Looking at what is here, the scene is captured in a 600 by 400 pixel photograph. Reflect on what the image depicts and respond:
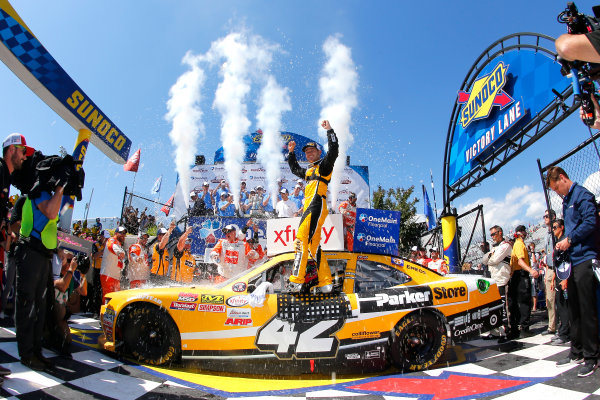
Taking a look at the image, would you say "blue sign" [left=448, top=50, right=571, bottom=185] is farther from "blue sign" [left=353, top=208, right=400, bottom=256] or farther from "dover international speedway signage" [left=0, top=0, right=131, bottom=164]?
"dover international speedway signage" [left=0, top=0, right=131, bottom=164]

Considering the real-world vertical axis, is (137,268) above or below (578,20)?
below

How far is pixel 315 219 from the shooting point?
346 centimetres

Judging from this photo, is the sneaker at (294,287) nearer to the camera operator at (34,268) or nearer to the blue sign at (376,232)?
the blue sign at (376,232)

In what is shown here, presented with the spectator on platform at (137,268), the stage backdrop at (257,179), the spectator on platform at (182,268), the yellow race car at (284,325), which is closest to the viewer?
the yellow race car at (284,325)

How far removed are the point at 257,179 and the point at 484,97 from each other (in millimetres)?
10072

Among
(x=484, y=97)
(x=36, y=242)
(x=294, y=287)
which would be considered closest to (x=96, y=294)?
(x=36, y=242)

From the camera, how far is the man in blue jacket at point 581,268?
8.71 ft

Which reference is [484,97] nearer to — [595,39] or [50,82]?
[595,39]

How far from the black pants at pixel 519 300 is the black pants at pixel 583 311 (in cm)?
162

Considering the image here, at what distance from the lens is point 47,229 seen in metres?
2.69

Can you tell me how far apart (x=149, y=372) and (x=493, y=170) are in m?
8.44

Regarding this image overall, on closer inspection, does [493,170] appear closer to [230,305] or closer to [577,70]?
[577,70]

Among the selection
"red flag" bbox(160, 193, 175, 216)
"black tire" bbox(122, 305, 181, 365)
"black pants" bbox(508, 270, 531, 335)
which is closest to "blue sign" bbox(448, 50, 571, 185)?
"black pants" bbox(508, 270, 531, 335)

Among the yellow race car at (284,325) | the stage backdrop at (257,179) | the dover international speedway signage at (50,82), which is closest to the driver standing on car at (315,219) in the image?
the yellow race car at (284,325)
